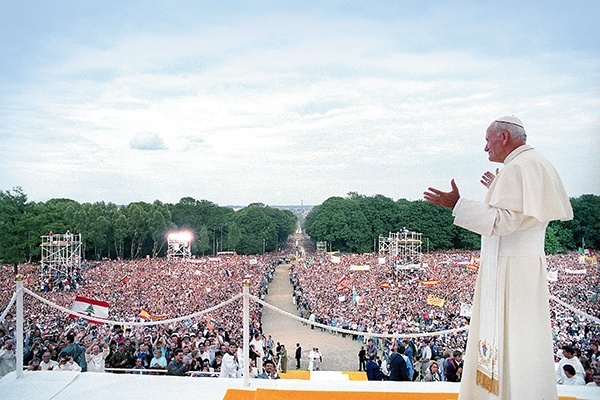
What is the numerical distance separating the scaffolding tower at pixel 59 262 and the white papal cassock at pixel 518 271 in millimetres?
8433

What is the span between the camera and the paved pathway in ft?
25.2

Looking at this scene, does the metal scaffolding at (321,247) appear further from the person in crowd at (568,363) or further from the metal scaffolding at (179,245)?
the person in crowd at (568,363)

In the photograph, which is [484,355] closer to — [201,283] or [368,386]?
[368,386]

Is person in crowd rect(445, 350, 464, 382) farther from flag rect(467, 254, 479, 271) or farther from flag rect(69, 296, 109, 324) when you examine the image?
flag rect(467, 254, 479, 271)

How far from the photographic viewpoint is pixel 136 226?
1035 cm

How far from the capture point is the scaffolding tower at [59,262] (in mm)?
8312

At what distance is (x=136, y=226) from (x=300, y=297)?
5094 millimetres

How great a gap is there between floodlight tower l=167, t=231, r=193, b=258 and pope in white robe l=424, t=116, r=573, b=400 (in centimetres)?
996

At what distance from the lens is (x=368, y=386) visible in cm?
228

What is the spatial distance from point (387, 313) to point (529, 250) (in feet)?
29.5

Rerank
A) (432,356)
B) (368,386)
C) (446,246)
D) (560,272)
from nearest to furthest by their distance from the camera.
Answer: (368,386) < (432,356) < (560,272) < (446,246)

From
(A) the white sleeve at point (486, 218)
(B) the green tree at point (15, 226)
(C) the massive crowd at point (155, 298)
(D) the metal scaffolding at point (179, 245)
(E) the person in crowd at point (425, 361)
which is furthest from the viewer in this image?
(D) the metal scaffolding at point (179, 245)

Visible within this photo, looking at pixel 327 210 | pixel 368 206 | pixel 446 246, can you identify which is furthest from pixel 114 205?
pixel 446 246

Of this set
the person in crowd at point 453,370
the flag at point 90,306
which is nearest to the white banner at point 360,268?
the flag at point 90,306
